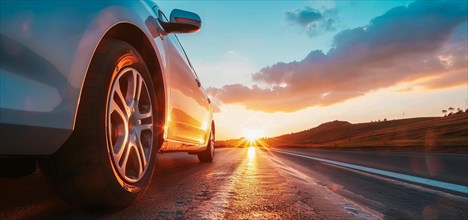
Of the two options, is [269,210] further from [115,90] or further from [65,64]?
[65,64]

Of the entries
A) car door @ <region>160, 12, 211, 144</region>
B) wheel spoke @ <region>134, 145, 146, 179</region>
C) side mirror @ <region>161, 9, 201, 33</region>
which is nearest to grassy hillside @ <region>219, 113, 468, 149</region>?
car door @ <region>160, 12, 211, 144</region>

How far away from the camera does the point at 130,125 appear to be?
3.05 m

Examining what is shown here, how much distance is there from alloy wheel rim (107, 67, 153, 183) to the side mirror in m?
0.86

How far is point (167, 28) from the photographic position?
3.98 meters

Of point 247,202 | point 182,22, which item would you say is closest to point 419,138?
point 182,22

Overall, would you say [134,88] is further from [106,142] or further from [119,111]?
[106,142]

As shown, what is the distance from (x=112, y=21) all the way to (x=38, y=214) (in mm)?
1283

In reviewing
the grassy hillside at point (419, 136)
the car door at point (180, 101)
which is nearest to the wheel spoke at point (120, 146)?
the car door at point (180, 101)

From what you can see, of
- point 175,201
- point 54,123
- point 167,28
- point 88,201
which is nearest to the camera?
point 54,123

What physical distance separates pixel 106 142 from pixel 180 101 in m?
2.12

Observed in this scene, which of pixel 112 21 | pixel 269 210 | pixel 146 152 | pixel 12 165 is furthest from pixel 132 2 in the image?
pixel 269 210

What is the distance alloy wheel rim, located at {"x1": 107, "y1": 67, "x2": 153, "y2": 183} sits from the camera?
2.74 meters

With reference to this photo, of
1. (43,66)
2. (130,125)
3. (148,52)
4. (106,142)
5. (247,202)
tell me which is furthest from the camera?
(148,52)

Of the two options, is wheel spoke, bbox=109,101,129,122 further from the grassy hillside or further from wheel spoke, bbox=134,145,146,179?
the grassy hillside
